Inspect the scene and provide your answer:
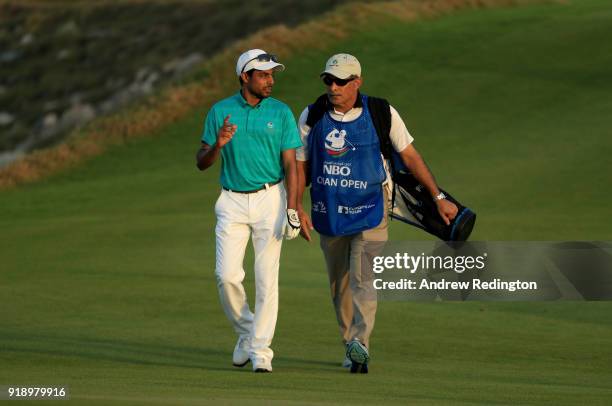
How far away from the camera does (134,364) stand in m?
12.3

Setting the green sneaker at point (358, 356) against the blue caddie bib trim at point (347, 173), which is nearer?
the green sneaker at point (358, 356)

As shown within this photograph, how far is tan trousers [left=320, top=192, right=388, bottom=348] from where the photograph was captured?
12164 millimetres

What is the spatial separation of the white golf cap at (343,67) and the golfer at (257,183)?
0.38 m

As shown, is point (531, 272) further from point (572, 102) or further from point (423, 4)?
point (423, 4)

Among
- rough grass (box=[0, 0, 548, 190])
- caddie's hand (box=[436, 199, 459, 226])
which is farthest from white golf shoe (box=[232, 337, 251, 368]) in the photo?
rough grass (box=[0, 0, 548, 190])

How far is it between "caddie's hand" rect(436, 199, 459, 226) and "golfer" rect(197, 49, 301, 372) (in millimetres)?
1222

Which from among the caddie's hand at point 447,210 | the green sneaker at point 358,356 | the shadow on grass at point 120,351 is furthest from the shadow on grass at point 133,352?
the caddie's hand at point 447,210

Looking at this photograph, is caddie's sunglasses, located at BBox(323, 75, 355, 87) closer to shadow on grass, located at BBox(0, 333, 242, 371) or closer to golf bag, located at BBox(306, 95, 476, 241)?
golf bag, located at BBox(306, 95, 476, 241)

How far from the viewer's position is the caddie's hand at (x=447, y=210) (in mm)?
12359

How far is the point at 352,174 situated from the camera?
39.5 ft

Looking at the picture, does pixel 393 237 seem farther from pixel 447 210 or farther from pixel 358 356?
pixel 358 356

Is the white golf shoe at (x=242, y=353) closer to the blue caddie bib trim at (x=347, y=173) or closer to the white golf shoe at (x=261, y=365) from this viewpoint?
the white golf shoe at (x=261, y=365)

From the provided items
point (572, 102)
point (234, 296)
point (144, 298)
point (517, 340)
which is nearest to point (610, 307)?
point (517, 340)

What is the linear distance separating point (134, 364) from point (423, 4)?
31.2 metres
